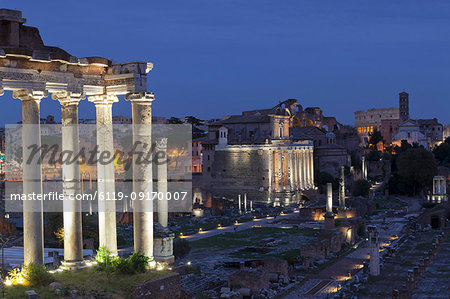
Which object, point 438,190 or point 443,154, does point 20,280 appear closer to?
point 438,190

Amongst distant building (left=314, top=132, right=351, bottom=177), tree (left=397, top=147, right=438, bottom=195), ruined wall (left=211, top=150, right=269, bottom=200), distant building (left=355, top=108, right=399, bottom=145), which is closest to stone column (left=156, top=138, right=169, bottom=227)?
ruined wall (left=211, top=150, right=269, bottom=200)

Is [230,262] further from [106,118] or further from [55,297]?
[55,297]

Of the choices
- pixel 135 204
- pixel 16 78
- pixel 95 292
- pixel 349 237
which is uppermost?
pixel 16 78

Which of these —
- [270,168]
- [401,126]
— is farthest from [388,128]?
[270,168]

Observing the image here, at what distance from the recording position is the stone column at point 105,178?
50.2 ft

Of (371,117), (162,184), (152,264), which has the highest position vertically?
(371,117)

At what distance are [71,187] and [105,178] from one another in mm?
1313

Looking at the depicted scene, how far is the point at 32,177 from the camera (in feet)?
43.9

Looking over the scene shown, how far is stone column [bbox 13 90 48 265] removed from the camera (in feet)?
43.4

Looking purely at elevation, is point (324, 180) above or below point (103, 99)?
below

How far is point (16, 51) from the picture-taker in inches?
503

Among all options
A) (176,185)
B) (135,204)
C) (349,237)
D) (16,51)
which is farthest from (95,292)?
(176,185)

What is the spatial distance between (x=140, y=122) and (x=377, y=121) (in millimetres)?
144861

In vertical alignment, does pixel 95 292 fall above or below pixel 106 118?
below
